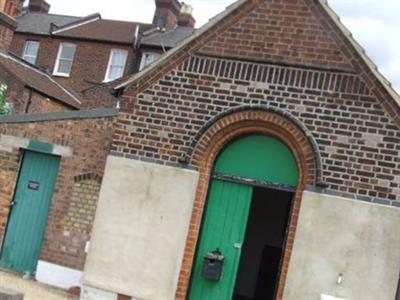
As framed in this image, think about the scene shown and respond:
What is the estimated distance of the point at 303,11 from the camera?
10.5 m

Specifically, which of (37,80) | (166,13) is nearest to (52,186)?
(37,80)

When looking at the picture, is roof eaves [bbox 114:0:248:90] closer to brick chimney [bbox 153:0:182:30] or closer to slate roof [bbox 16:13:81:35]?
brick chimney [bbox 153:0:182:30]

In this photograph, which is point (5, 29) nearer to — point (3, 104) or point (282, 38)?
point (3, 104)

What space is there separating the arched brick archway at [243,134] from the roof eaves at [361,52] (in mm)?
1462

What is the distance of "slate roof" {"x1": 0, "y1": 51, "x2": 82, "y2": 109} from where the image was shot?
24000 mm

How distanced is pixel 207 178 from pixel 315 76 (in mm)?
2523

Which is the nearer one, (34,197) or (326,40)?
(326,40)

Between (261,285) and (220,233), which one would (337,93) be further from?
(261,285)

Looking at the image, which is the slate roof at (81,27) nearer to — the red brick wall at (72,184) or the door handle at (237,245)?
the red brick wall at (72,184)

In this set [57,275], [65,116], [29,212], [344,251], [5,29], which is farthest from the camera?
[5,29]

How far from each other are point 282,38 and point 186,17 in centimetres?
2571

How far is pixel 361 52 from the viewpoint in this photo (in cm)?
1005

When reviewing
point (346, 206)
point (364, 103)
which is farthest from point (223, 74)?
point (346, 206)

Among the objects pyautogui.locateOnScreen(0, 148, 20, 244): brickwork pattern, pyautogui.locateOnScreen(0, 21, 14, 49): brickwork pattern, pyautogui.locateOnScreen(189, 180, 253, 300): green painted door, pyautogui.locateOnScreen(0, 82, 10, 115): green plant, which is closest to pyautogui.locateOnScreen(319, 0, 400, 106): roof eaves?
pyautogui.locateOnScreen(189, 180, 253, 300): green painted door
